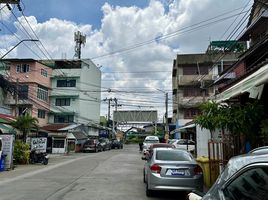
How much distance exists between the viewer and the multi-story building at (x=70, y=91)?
5716 cm

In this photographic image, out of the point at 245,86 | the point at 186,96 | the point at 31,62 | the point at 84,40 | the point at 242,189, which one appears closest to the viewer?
the point at 242,189

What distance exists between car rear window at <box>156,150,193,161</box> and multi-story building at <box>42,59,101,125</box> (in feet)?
150

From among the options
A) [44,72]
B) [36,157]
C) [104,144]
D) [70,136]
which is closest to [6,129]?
[36,157]

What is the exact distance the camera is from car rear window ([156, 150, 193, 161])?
37.7 feet

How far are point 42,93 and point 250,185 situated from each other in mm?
53054

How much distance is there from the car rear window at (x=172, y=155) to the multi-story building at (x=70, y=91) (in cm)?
4584

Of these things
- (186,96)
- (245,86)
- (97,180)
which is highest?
(186,96)

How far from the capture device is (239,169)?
9.41ft

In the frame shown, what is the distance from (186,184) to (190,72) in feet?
158

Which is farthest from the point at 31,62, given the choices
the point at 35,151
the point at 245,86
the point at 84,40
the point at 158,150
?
the point at 245,86

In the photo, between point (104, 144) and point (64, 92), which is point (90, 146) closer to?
point (104, 144)

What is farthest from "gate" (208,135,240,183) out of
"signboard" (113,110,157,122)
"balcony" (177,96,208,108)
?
"signboard" (113,110,157,122)

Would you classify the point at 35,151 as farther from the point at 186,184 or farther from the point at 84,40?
the point at 84,40

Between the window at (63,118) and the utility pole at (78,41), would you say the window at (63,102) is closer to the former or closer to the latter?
the window at (63,118)
